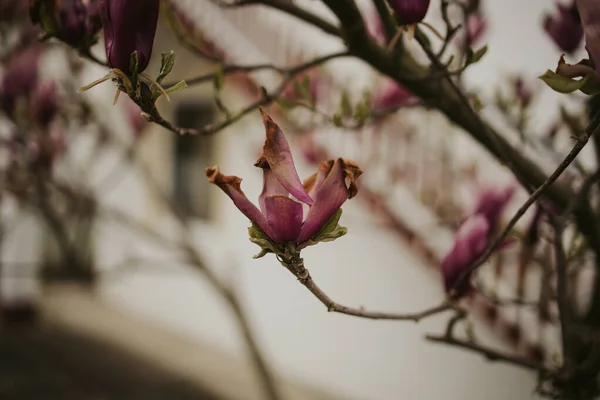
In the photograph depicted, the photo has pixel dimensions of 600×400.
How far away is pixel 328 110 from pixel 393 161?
1.97ft

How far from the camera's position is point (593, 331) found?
87 cm

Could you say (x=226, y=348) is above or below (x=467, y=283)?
above

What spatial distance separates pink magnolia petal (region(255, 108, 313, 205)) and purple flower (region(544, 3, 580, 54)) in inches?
23.4

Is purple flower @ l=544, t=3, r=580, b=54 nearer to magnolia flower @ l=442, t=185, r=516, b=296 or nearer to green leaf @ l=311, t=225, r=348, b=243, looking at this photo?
magnolia flower @ l=442, t=185, r=516, b=296

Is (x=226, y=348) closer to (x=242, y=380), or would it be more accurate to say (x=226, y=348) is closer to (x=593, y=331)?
(x=242, y=380)

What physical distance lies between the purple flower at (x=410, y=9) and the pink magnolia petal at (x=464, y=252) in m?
0.29

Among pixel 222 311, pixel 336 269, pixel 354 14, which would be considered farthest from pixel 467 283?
pixel 222 311

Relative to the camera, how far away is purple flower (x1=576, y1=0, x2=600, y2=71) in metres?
0.46

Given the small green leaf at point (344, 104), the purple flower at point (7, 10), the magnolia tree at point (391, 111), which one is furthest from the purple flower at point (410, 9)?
the purple flower at point (7, 10)

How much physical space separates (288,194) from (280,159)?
1.4 inches

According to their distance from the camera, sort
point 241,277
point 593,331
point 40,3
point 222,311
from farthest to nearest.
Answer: point 222,311, point 241,277, point 593,331, point 40,3

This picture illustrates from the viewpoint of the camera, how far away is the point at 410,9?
0.61m

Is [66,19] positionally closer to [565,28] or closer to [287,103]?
[287,103]

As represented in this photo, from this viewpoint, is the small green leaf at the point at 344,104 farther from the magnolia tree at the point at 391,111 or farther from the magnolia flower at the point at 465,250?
the magnolia flower at the point at 465,250
